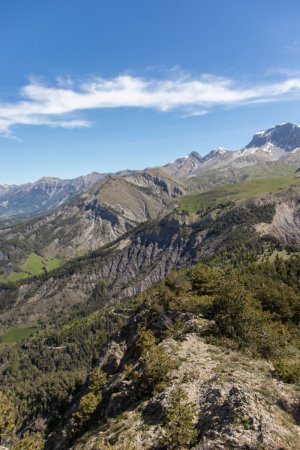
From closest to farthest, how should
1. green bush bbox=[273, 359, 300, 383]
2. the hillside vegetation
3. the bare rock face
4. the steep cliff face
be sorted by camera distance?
the bare rock face → the steep cliff face → the hillside vegetation → green bush bbox=[273, 359, 300, 383]

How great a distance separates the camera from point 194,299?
8369 centimetres

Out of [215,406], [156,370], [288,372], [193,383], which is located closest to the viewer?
[215,406]

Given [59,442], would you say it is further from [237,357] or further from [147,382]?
[237,357]

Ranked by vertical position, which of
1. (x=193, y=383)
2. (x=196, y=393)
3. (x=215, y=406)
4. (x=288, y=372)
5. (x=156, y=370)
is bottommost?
(x=193, y=383)

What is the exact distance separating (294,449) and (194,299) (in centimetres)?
4983

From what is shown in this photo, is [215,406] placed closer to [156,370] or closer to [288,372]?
[288,372]

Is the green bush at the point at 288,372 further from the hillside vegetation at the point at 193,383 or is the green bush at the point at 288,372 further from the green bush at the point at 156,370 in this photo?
the green bush at the point at 156,370

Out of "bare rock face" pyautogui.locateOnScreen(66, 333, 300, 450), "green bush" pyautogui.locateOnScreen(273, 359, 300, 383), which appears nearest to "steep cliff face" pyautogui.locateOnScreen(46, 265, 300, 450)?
"bare rock face" pyautogui.locateOnScreen(66, 333, 300, 450)

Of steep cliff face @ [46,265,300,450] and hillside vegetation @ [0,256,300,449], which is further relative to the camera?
hillside vegetation @ [0,256,300,449]

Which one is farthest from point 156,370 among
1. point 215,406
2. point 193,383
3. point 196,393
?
point 215,406

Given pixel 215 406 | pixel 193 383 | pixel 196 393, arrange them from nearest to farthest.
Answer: pixel 215 406, pixel 196 393, pixel 193 383

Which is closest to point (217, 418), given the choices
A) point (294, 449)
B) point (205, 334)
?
point (294, 449)

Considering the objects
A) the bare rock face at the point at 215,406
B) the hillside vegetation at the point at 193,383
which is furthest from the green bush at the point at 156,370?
the bare rock face at the point at 215,406

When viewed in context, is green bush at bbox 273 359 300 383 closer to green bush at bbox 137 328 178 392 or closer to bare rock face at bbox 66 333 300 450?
bare rock face at bbox 66 333 300 450
